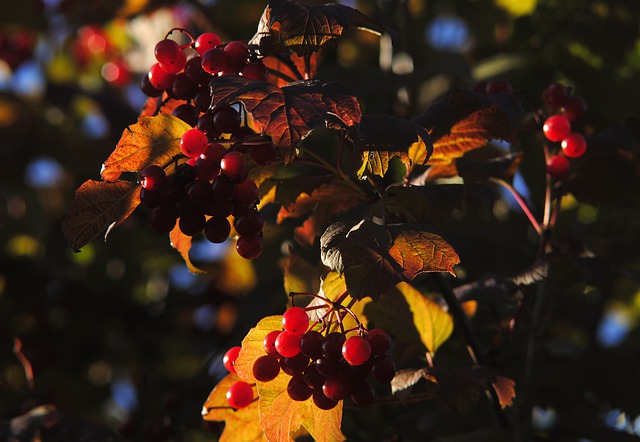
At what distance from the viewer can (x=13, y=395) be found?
76.3 inches

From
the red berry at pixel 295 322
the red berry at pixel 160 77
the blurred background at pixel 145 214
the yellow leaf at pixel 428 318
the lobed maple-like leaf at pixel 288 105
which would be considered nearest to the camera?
the lobed maple-like leaf at pixel 288 105

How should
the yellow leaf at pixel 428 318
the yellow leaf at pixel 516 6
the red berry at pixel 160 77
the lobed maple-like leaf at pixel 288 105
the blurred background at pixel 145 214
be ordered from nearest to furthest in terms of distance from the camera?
the lobed maple-like leaf at pixel 288 105 < the red berry at pixel 160 77 < the yellow leaf at pixel 428 318 < the blurred background at pixel 145 214 < the yellow leaf at pixel 516 6

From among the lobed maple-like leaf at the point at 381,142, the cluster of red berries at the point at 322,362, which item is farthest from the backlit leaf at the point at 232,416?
the lobed maple-like leaf at the point at 381,142

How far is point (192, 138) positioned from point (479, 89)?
62cm

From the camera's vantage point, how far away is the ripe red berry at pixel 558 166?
1.45 metres

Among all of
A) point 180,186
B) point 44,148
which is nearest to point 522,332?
point 180,186

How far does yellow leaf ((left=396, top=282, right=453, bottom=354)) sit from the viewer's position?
4.50 feet

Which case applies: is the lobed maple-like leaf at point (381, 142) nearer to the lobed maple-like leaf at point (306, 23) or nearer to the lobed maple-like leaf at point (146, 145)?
the lobed maple-like leaf at point (306, 23)

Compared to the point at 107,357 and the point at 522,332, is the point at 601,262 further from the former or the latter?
the point at 107,357

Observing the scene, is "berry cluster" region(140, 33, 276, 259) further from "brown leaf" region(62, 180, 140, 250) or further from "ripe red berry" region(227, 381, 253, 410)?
"ripe red berry" region(227, 381, 253, 410)

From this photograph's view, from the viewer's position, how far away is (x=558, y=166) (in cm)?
145

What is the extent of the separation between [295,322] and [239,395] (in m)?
0.21

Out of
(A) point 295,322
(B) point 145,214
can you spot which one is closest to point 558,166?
(A) point 295,322

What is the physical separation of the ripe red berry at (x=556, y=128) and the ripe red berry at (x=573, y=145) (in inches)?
0.4
